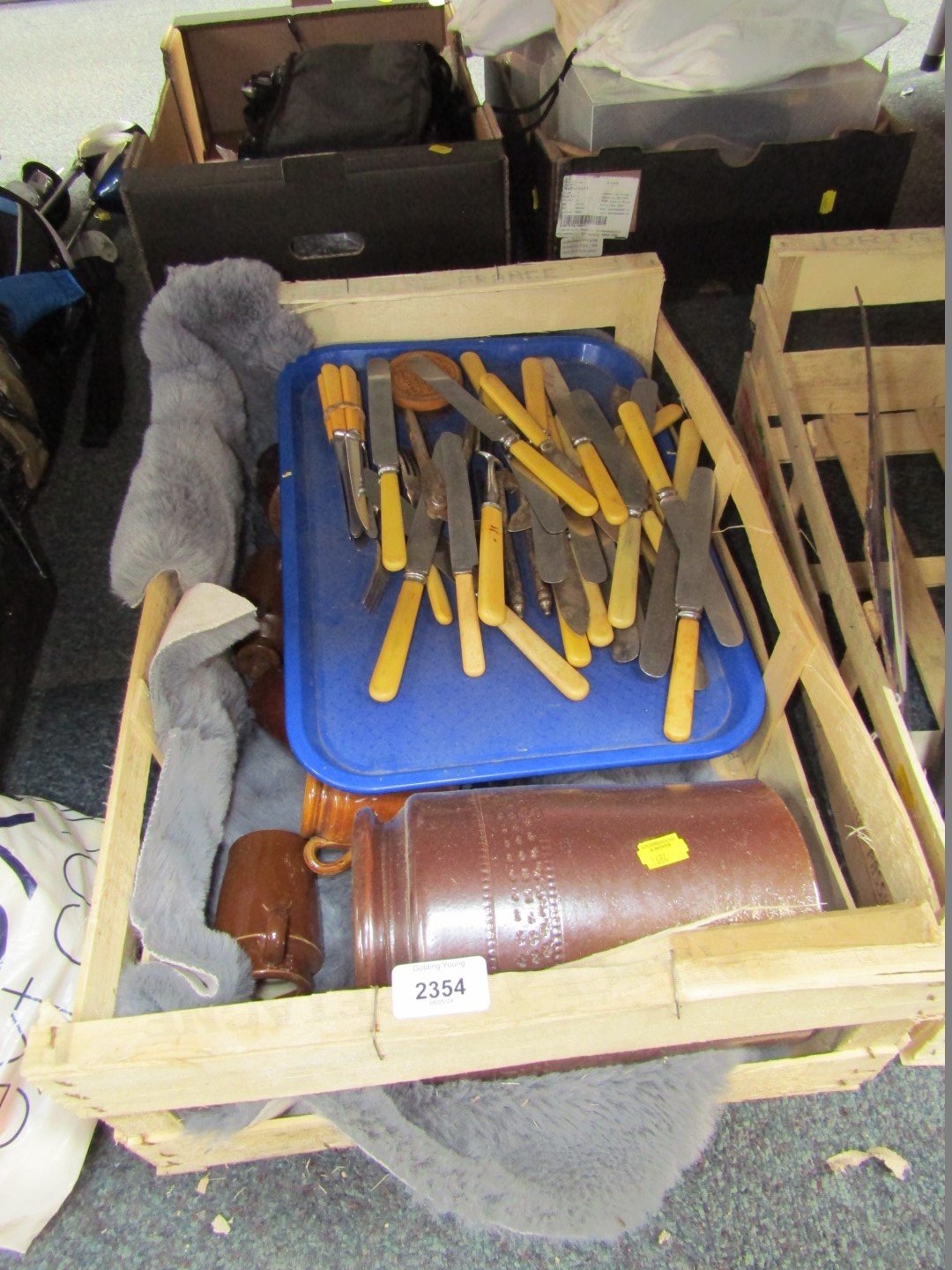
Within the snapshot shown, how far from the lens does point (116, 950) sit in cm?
57

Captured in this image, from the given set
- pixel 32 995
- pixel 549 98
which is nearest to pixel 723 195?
pixel 549 98

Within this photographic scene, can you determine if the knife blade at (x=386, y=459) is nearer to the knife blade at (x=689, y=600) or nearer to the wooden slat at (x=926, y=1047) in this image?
the knife blade at (x=689, y=600)

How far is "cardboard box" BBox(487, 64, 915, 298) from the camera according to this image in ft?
4.23

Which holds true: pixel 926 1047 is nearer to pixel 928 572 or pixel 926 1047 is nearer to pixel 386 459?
pixel 928 572

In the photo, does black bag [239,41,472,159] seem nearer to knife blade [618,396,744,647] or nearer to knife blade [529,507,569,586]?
knife blade [618,396,744,647]

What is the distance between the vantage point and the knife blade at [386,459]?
2.61 ft

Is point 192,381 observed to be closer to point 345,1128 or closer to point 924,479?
point 345,1128

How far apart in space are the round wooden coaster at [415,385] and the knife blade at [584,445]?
10 cm

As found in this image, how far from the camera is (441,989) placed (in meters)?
0.50

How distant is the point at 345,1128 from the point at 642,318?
0.86 metres

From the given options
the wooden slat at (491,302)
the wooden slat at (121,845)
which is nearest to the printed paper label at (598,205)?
the wooden slat at (491,302)

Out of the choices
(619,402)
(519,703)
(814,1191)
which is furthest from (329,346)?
(814,1191)

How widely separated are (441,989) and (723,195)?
1281 mm

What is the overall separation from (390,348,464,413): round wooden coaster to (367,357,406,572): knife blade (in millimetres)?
15
